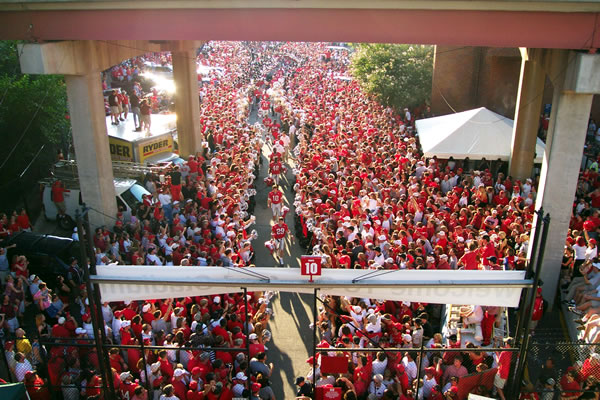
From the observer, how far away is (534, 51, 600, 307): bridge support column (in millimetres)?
10719

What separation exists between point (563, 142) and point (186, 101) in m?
14.0

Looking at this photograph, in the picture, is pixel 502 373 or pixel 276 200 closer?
pixel 502 373

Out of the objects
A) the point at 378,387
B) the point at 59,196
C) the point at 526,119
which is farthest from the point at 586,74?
the point at 59,196

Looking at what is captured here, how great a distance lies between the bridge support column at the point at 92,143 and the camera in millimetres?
13664

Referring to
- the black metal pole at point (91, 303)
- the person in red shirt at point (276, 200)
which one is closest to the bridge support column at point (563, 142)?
the person in red shirt at point (276, 200)

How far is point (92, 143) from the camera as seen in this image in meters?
14.0

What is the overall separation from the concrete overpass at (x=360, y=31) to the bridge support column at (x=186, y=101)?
707 centimetres

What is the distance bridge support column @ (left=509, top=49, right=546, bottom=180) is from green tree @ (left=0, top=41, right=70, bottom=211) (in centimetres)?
1457

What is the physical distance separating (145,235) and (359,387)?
6.61m

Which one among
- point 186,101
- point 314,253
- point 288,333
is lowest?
point 288,333

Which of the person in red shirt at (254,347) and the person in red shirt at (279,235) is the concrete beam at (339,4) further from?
the person in red shirt at (254,347)

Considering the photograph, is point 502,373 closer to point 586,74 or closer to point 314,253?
point 314,253

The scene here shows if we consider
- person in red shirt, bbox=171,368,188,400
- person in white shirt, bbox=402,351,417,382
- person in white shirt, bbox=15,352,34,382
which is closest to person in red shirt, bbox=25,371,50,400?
person in white shirt, bbox=15,352,34,382

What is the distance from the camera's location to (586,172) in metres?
16.3
